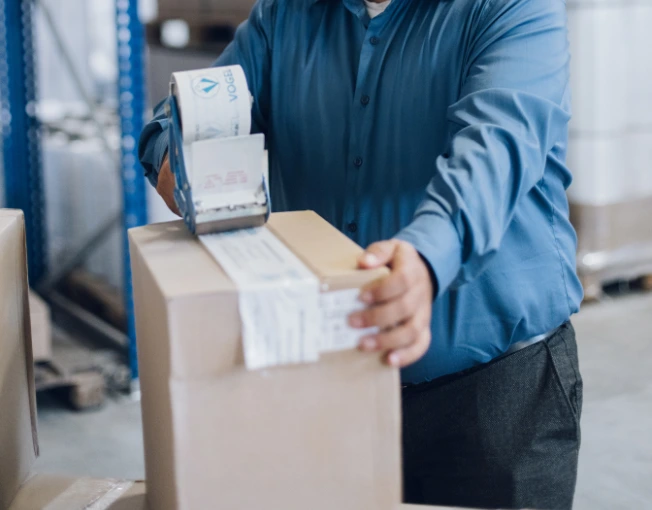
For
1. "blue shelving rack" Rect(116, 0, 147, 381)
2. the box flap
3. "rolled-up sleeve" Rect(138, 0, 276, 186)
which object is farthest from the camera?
"blue shelving rack" Rect(116, 0, 147, 381)

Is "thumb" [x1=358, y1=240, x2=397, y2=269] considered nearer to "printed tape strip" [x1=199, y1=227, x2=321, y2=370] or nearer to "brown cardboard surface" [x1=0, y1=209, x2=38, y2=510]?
"printed tape strip" [x1=199, y1=227, x2=321, y2=370]

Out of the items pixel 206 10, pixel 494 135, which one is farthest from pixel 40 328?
pixel 494 135

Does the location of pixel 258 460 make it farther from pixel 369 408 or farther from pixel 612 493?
pixel 612 493

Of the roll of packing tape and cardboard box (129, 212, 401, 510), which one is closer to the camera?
cardboard box (129, 212, 401, 510)

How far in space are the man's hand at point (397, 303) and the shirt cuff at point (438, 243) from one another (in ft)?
0.04

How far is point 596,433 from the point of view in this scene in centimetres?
371

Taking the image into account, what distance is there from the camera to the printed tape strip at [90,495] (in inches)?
57.2

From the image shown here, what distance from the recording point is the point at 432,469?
1676 mm

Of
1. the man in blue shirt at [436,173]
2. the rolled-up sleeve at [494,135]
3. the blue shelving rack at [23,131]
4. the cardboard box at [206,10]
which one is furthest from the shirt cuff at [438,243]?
the cardboard box at [206,10]

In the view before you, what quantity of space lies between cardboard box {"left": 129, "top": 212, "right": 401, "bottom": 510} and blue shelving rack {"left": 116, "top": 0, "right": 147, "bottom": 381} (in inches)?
106

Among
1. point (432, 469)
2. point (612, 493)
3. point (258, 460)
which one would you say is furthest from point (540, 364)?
point (612, 493)

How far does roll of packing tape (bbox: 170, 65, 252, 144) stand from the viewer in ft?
3.93

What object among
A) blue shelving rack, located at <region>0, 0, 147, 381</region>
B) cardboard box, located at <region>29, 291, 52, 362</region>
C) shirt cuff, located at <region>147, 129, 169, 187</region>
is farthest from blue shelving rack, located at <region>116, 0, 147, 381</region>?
shirt cuff, located at <region>147, 129, 169, 187</region>

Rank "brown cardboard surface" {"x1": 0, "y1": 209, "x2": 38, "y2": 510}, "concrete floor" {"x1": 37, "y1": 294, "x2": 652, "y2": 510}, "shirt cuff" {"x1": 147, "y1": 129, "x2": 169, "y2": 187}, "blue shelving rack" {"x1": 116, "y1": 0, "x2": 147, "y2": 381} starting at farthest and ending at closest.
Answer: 1. "blue shelving rack" {"x1": 116, "y1": 0, "x2": 147, "y2": 381}
2. "concrete floor" {"x1": 37, "y1": 294, "x2": 652, "y2": 510}
3. "shirt cuff" {"x1": 147, "y1": 129, "x2": 169, "y2": 187}
4. "brown cardboard surface" {"x1": 0, "y1": 209, "x2": 38, "y2": 510}
